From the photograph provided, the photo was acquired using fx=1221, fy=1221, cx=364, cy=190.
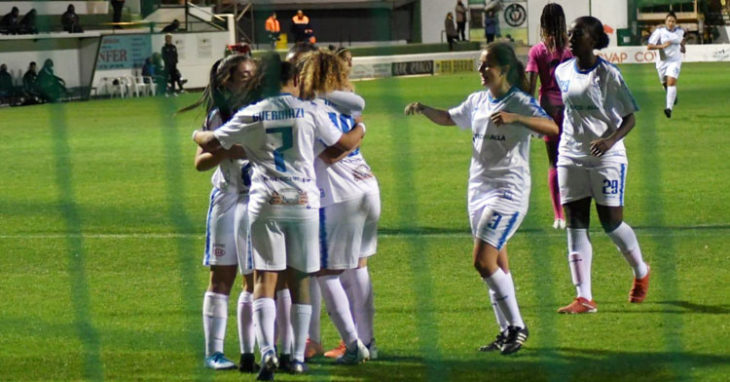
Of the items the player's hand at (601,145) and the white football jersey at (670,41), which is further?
the white football jersey at (670,41)

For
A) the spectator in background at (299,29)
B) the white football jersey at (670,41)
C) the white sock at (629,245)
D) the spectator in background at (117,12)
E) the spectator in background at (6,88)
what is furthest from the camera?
the spectator in background at (117,12)

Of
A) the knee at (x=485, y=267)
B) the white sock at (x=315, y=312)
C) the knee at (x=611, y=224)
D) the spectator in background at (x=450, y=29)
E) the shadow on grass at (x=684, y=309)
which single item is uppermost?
the spectator in background at (x=450, y=29)

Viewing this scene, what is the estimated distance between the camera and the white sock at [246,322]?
20.0ft

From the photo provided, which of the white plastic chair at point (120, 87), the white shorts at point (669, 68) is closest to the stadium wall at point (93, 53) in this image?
the white plastic chair at point (120, 87)

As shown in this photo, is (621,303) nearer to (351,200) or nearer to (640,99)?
(351,200)

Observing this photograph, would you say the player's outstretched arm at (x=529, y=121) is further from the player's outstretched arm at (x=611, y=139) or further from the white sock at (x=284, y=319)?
the white sock at (x=284, y=319)

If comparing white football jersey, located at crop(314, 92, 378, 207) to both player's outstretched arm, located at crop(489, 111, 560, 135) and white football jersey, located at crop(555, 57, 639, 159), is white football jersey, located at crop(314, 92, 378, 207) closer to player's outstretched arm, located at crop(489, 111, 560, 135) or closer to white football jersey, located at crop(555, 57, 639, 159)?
player's outstretched arm, located at crop(489, 111, 560, 135)

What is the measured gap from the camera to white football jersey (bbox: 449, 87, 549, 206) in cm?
652

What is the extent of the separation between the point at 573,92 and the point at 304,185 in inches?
96.4

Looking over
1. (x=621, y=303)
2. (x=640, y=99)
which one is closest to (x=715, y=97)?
(x=640, y=99)

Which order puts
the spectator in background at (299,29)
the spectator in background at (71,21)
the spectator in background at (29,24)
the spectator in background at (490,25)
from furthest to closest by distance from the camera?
1. the spectator in background at (490,25)
2. the spectator in background at (71,21)
3. the spectator in background at (29,24)
4. the spectator in background at (299,29)

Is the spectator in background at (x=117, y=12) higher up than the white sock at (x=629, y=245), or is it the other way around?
the spectator in background at (x=117, y=12)

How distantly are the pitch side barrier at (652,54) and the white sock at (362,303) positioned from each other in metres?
38.4

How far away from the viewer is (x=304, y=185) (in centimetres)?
582
